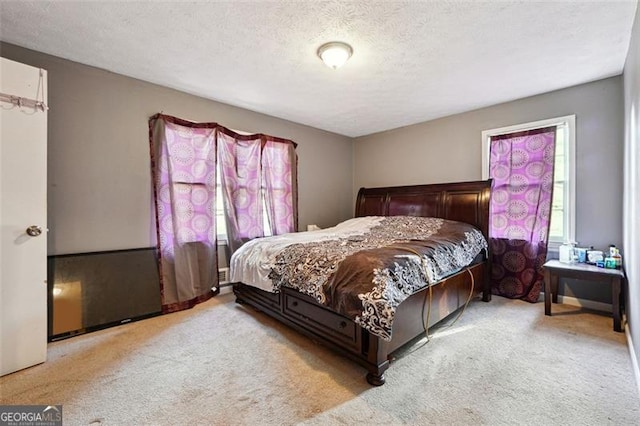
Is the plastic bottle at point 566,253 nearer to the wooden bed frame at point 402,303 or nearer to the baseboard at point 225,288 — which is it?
the wooden bed frame at point 402,303

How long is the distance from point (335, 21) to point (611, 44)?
2.36 metres

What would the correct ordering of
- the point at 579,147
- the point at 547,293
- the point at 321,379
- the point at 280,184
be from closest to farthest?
the point at 321,379 → the point at 547,293 → the point at 579,147 → the point at 280,184

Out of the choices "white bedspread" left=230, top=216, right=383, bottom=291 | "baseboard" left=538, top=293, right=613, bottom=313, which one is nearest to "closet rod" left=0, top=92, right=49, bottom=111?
"white bedspread" left=230, top=216, right=383, bottom=291

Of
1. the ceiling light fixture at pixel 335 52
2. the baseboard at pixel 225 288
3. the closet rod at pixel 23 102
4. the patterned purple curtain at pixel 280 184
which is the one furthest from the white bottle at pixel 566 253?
the closet rod at pixel 23 102

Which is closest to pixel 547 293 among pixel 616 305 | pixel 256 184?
pixel 616 305

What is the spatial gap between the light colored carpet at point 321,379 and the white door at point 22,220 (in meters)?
0.23

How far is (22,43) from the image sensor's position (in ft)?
7.57

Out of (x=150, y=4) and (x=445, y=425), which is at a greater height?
(x=150, y=4)

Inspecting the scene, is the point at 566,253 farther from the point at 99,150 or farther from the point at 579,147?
the point at 99,150

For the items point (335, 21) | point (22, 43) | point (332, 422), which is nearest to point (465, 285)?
point (332, 422)

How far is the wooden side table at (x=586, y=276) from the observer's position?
2.43 meters

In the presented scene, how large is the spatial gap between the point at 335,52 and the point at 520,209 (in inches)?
115

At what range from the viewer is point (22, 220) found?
6.32 ft

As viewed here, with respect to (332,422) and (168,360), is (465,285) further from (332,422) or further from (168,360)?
(168,360)
